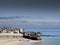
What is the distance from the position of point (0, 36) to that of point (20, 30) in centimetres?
518

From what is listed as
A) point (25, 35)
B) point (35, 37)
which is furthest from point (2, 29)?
point (35, 37)

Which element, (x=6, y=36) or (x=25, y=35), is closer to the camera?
(x=6, y=36)

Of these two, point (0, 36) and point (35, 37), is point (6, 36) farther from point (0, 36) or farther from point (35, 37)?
point (35, 37)

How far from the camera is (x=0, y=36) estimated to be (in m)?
15.9

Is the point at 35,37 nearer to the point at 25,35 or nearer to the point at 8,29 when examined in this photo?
the point at 25,35

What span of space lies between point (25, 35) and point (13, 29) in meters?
3.87

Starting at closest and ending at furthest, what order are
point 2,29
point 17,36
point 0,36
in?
1. point 0,36
2. point 17,36
3. point 2,29

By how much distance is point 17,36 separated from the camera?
17.0m

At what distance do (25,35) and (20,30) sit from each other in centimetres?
341

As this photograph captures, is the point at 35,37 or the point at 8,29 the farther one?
the point at 8,29

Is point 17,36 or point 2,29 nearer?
point 17,36

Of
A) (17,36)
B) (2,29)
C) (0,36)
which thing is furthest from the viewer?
(2,29)

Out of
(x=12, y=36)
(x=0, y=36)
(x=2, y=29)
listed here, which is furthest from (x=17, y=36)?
(x=2, y=29)

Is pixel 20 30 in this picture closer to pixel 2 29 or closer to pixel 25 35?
pixel 2 29
